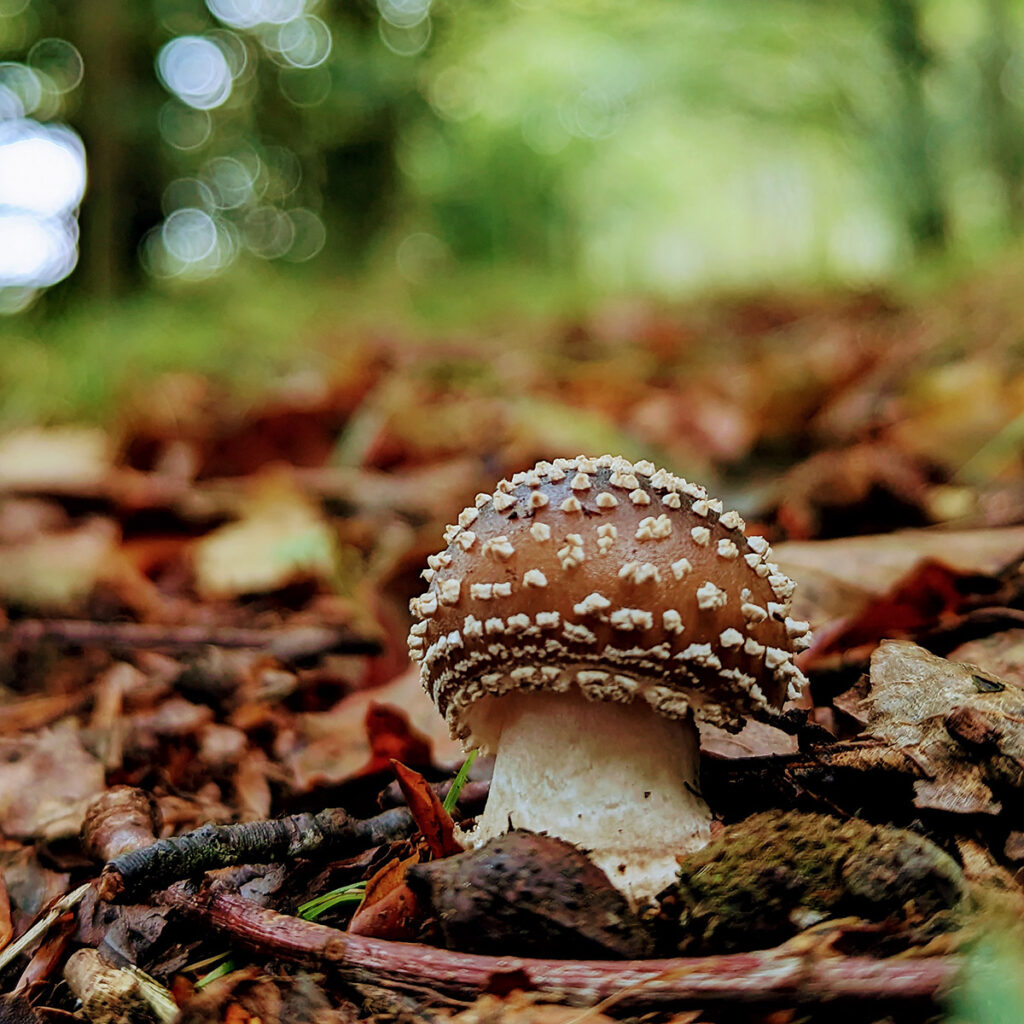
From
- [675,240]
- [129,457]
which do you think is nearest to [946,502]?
[129,457]

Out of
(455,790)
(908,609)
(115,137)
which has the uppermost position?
(115,137)

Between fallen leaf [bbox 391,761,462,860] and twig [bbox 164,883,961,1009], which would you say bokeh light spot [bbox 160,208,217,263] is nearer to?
fallen leaf [bbox 391,761,462,860]

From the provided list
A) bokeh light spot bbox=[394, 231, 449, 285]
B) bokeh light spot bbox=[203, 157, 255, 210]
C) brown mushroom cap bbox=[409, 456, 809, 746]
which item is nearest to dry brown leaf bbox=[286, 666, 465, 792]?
brown mushroom cap bbox=[409, 456, 809, 746]

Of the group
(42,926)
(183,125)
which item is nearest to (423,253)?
(183,125)

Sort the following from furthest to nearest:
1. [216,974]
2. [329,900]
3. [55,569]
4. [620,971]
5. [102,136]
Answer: [102,136], [55,569], [329,900], [216,974], [620,971]

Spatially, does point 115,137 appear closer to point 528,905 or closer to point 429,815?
point 429,815

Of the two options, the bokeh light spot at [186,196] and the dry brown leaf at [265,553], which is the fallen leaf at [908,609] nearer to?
the dry brown leaf at [265,553]

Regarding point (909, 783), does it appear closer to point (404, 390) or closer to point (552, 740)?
point (552, 740)
